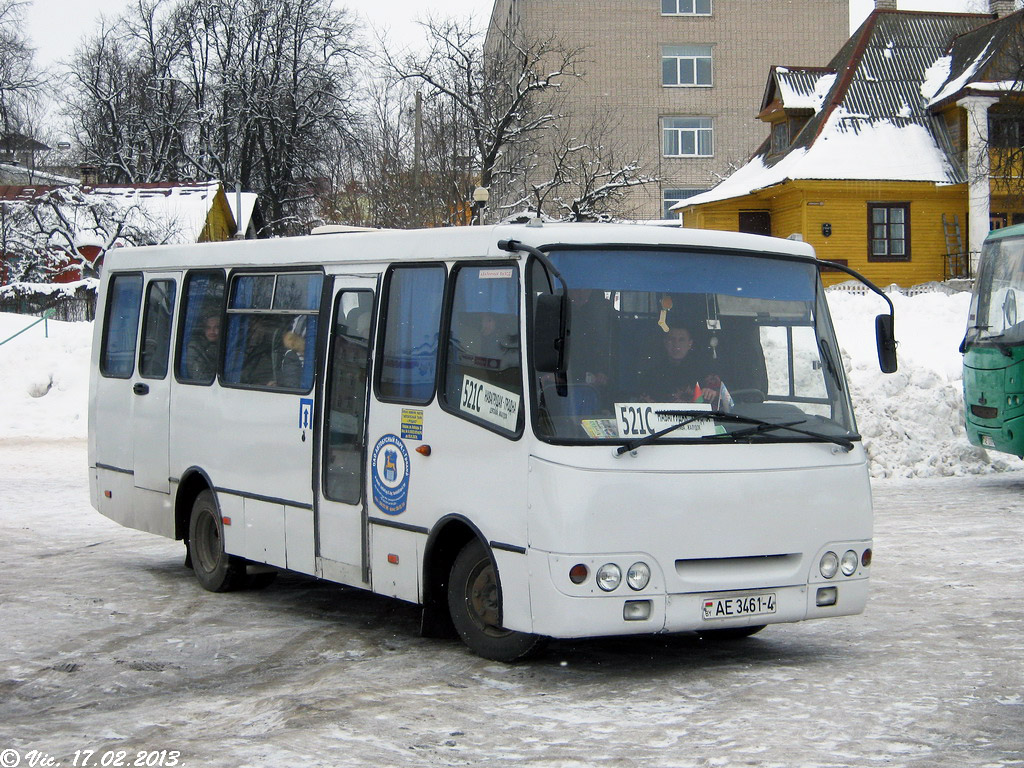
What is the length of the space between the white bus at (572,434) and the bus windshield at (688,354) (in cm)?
1

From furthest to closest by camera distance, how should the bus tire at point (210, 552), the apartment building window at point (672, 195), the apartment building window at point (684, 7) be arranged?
1. the apartment building window at point (684, 7)
2. the apartment building window at point (672, 195)
3. the bus tire at point (210, 552)

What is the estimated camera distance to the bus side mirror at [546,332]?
731 cm

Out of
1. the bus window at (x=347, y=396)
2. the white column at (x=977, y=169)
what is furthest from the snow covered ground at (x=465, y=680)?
the white column at (x=977, y=169)

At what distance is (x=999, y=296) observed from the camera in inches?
714

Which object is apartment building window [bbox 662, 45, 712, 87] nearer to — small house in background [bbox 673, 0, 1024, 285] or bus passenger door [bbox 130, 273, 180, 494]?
small house in background [bbox 673, 0, 1024, 285]

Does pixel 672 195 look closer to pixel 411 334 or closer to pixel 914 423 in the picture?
pixel 914 423

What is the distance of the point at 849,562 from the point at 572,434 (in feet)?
5.88

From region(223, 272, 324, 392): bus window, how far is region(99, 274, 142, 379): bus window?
69.4 inches

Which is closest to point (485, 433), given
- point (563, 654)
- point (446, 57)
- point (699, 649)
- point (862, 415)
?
point (563, 654)

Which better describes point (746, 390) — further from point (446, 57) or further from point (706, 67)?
point (706, 67)

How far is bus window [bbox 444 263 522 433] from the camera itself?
7922mm

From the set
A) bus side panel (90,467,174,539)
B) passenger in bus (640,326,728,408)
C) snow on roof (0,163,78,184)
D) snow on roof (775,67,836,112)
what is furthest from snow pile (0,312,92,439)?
snow on roof (0,163,78,184)

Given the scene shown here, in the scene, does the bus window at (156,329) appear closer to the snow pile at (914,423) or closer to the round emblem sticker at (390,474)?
the round emblem sticker at (390,474)

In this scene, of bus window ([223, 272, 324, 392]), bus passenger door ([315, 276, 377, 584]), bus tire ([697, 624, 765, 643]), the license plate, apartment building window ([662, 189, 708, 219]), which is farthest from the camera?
apartment building window ([662, 189, 708, 219])
